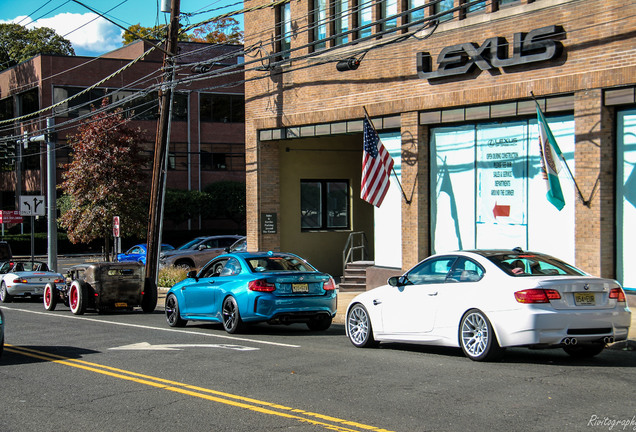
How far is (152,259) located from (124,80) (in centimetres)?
3205

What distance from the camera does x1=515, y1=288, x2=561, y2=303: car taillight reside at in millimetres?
9531

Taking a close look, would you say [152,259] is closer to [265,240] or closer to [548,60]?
[265,240]

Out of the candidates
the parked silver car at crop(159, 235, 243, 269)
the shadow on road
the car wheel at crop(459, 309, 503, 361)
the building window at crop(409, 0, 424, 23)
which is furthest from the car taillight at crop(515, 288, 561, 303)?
the parked silver car at crop(159, 235, 243, 269)

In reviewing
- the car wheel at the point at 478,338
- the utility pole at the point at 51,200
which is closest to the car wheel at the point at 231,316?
the car wheel at the point at 478,338

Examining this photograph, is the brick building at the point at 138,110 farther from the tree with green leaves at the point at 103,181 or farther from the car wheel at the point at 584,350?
the car wheel at the point at 584,350

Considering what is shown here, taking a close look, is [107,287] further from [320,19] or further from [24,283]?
[320,19]

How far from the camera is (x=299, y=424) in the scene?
6980 mm

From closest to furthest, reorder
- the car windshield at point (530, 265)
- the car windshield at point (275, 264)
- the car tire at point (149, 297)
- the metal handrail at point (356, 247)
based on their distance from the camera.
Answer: the car windshield at point (530, 265) → the car windshield at point (275, 264) → the car tire at point (149, 297) → the metal handrail at point (356, 247)

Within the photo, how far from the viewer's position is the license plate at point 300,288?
13695 mm

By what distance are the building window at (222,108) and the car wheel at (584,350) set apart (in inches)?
1834

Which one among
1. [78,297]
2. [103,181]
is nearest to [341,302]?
[78,297]

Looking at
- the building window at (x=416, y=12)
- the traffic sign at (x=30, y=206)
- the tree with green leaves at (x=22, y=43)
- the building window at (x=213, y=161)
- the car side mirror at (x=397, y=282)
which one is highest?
the tree with green leaves at (x=22, y=43)

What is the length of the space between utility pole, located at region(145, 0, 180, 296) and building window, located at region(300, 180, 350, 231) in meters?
5.16

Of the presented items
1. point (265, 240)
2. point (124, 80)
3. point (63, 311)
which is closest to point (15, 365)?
point (63, 311)
